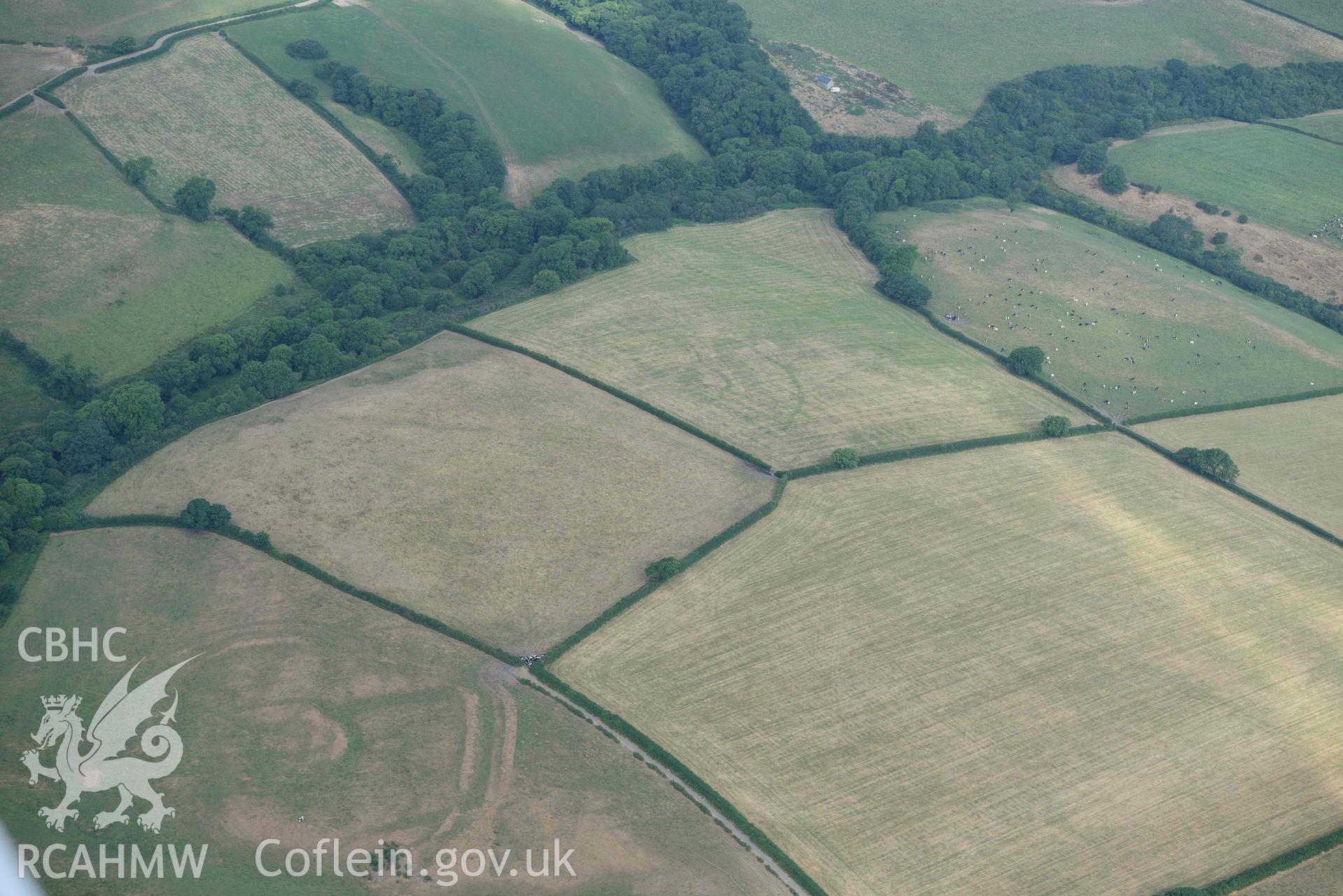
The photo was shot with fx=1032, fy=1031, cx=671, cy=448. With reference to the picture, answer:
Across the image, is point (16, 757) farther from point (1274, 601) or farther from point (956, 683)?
point (1274, 601)

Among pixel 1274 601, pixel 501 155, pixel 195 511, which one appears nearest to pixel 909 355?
pixel 1274 601

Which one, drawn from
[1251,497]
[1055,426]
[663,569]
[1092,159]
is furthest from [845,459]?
[1092,159]

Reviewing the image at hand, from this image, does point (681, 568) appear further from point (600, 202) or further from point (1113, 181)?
point (1113, 181)

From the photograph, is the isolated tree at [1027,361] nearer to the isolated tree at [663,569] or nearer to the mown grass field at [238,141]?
the isolated tree at [663,569]

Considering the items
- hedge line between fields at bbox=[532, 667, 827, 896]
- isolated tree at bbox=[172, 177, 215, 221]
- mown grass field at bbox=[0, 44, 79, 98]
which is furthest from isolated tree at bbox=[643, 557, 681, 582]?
mown grass field at bbox=[0, 44, 79, 98]

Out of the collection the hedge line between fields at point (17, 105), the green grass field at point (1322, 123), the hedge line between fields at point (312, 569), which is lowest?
the hedge line between fields at point (312, 569)

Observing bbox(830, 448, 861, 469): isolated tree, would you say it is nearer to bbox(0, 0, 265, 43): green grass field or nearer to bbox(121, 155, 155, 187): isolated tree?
bbox(121, 155, 155, 187): isolated tree

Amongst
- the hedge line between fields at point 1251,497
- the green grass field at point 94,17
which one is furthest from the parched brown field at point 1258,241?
the green grass field at point 94,17
